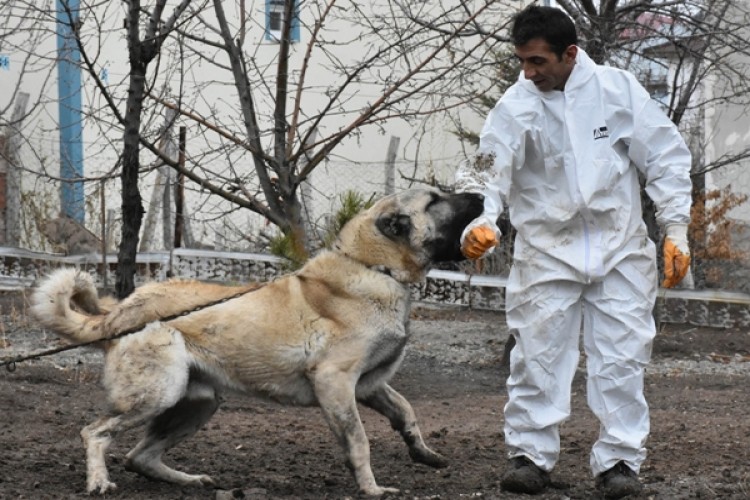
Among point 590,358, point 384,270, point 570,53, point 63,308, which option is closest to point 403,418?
point 384,270

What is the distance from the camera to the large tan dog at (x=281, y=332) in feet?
17.7

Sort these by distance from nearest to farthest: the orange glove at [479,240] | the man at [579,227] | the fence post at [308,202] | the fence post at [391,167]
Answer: the orange glove at [479,240] → the man at [579,227] → the fence post at [308,202] → the fence post at [391,167]

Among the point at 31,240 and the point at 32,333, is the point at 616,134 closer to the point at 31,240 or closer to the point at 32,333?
the point at 32,333

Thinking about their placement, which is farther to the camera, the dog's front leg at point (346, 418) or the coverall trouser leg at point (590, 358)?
the dog's front leg at point (346, 418)

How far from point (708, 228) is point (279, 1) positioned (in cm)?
714

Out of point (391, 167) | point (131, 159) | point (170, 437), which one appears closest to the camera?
point (170, 437)

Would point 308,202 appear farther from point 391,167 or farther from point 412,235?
point 412,235

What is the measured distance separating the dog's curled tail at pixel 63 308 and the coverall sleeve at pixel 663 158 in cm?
251

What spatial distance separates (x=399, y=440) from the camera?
22.3 ft

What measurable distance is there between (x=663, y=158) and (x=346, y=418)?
1714 millimetres

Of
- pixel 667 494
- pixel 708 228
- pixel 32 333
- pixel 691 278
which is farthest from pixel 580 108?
pixel 708 228

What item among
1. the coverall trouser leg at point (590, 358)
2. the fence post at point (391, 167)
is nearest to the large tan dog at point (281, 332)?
the coverall trouser leg at point (590, 358)

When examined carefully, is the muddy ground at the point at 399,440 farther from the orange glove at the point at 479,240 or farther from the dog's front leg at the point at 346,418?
the orange glove at the point at 479,240

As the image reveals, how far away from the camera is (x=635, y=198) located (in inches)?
210
